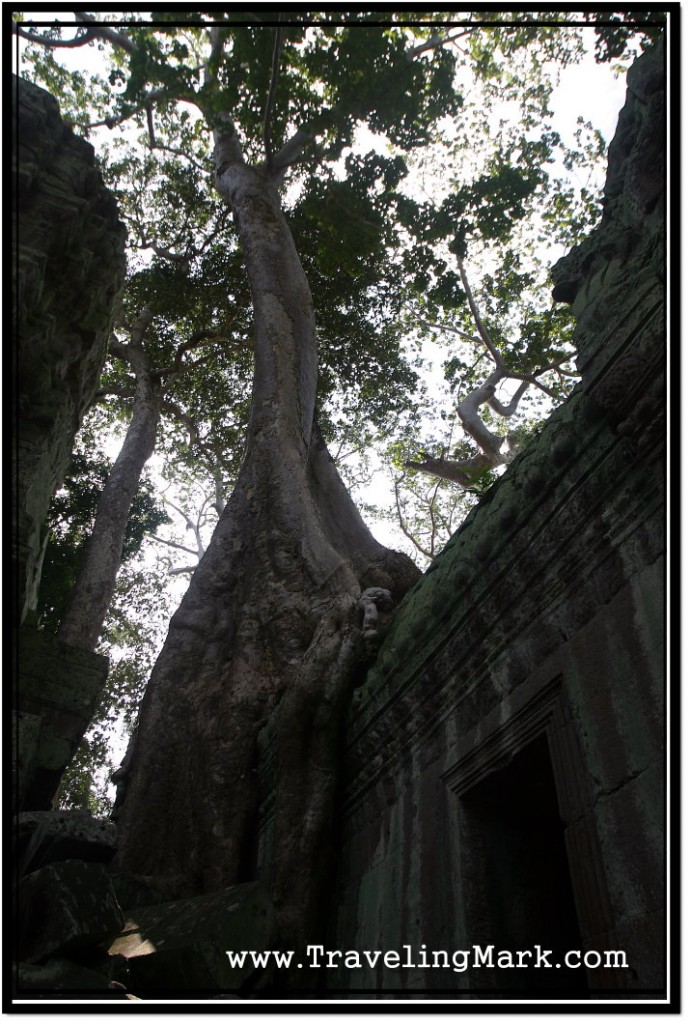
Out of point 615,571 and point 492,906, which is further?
point 492,906

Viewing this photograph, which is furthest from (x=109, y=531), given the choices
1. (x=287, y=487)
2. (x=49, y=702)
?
(x=49, y=702)

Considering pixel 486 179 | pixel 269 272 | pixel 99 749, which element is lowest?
pixel 99 749

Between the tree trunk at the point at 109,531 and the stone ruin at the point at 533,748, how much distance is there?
556 centimetres

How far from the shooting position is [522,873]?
8.87ft

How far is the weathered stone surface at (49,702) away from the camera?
2889 mm

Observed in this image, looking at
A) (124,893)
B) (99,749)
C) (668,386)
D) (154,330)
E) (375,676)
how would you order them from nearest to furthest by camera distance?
1. (668,386)
2. (375,676)
3. (124,893)
4. (154,330)
5. (99,749)

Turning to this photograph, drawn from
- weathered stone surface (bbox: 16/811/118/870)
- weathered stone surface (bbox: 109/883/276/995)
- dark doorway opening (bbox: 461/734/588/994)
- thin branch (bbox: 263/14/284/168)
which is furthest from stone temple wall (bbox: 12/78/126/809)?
thin branch (bbox: 263/14/284/168)

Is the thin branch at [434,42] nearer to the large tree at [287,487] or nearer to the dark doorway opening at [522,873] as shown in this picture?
the large tree at [287,487]

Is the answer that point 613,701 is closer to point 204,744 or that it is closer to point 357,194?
point 204,744

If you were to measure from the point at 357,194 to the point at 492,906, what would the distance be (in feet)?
34.5

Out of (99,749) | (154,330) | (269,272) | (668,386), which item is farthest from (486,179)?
(99,749)

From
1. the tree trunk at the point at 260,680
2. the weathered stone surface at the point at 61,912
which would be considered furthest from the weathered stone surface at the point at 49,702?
the tree trunk at the point at 260,680

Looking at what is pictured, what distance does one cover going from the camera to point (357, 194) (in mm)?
11117

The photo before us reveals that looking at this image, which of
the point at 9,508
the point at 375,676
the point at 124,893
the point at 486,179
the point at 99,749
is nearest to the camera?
the point at 9,508
